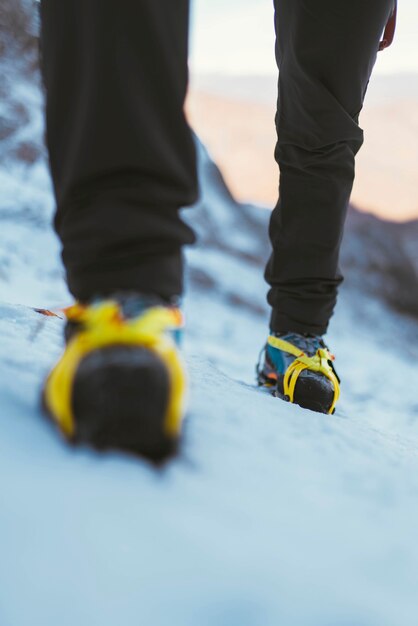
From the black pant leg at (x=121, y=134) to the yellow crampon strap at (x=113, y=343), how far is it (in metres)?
0.04

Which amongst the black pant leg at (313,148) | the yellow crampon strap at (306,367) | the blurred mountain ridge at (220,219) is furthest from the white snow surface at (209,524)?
the blurred mountain ridge at (220,219)

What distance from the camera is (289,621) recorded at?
41 centimetres

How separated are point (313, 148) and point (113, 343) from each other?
63 cm

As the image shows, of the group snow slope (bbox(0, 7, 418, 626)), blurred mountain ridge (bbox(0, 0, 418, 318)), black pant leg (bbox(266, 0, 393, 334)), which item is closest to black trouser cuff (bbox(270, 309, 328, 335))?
black pant leg (bbox(266, 0, 393, 334))

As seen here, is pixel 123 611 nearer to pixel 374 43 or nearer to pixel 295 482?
pixel 295 482

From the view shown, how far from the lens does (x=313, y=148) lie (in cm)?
96

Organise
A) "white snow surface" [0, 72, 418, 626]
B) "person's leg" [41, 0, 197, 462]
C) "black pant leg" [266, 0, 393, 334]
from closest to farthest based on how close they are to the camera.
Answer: "white snow surface" [0, 72, 418, 626] → "person's leg" [41, 0, 197, 462] → "black pant leg" [266, 0, 393, 334]

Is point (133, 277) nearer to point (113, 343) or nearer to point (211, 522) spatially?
point (113, 343)

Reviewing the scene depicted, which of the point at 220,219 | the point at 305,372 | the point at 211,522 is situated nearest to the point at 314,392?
the point at 305,372

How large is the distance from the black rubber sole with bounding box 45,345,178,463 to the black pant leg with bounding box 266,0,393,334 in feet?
1.88

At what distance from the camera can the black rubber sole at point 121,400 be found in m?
0.43

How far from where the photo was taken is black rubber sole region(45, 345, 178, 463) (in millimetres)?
432

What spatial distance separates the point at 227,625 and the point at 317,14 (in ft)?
2.75

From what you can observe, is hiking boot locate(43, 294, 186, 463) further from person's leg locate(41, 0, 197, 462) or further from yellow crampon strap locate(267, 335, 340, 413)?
yellow crampon strap locate(267, 335, 340, 413)
